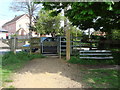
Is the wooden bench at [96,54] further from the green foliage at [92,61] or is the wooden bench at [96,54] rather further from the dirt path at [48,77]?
the dirt path at [48,77]

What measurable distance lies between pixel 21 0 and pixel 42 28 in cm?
487

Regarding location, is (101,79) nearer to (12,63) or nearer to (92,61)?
(92,61)

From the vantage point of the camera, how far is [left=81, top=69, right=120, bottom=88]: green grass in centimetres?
430

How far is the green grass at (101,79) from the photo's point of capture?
4304 millimetres

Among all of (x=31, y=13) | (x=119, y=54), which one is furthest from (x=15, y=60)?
(x=31, y=13)

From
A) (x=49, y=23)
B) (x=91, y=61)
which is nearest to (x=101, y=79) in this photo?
(x=91, y=61)

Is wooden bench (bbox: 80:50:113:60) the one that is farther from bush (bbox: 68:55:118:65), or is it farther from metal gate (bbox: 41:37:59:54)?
metal gate (bbox: 41:37:59:54)

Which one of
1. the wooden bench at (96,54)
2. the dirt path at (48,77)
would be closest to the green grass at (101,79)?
the dirt path at (48,77)

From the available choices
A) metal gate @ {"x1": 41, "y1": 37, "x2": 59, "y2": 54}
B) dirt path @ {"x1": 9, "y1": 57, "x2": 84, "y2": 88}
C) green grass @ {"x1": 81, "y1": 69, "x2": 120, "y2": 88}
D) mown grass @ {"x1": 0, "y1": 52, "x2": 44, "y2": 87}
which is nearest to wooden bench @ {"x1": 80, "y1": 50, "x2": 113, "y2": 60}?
dirt path @ {"x1": 9, "y1": 57, "x2": 84, "y2": 88}

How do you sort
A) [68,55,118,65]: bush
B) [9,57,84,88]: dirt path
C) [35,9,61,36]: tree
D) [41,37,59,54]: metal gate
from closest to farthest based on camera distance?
[9,57,84,88]: dirt path → [68,55,118,65]: bush → [41,37,59,54]: metal gate → [35,9,61,36]: tree

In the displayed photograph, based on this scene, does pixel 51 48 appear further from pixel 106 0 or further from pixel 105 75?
pixel 106 0

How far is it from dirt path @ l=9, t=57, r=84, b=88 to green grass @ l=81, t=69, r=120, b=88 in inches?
11.4

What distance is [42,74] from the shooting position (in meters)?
5.27

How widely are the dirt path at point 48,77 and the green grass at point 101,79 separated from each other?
0.29 m
